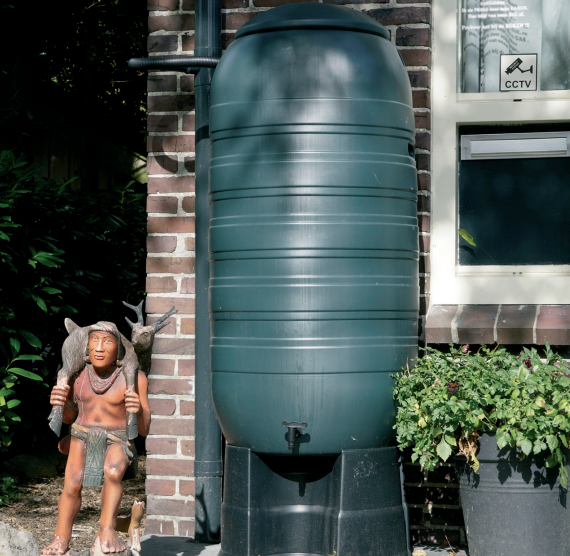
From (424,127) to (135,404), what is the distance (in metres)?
1.70

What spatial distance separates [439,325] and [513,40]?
126cm

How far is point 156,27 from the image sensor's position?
3600 millimetres

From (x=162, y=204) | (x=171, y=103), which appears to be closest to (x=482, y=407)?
(x=162, y=204)

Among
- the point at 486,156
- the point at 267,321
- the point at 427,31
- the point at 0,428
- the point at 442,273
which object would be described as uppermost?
the point at 427,31

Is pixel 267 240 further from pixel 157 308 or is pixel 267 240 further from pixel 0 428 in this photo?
pixel 0 428

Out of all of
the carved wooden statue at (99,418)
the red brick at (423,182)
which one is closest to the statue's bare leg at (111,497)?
the carved wooden statue at (99,418)

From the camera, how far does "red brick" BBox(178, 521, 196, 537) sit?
3.52 m

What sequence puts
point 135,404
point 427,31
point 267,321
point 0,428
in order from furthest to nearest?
1. point 0,428
2. point 427,31
3. point 267,321
4. point 135,404

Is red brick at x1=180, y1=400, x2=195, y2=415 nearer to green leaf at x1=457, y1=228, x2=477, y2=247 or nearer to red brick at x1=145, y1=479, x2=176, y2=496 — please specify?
red brick at x1=145, y1=479, x2=176, y2=496

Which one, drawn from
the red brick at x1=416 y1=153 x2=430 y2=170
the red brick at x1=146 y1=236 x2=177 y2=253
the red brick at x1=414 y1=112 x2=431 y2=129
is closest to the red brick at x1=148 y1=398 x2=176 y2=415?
the red brick at x1=146 y1=236 x2=177 y2=253

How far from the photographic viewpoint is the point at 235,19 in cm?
352

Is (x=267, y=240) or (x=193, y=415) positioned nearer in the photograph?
(x=267, y=240)

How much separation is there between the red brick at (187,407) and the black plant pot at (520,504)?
127 centimetres

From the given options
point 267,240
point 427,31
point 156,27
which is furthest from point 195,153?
point 427,31
